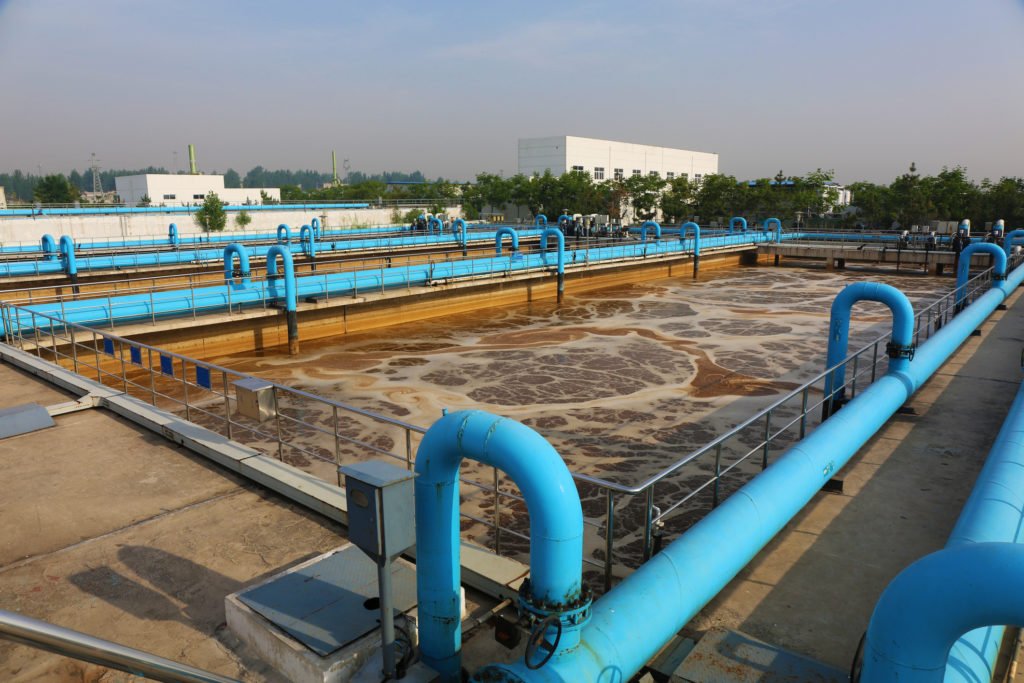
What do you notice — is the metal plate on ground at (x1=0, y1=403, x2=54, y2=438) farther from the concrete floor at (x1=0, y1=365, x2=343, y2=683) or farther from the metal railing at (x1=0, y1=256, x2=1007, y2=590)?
the metal railing at (x1=0, y1=256, x2=1007, y2=590)

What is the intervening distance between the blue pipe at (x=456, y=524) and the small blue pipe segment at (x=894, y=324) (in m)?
8.63

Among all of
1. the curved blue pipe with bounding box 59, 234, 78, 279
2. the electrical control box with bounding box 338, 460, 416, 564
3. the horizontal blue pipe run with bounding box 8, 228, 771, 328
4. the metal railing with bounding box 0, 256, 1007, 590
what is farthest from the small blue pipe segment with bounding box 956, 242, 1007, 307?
the curved blue pipe with bounding box 59, 234, 78, 279

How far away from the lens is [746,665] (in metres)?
5.09

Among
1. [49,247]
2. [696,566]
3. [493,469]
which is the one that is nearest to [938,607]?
[696,566]

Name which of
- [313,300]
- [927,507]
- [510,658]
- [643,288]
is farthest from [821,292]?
[510,658]

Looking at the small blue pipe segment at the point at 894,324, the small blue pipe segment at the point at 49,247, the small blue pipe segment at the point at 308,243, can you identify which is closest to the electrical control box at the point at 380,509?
the small blue pipe segment at the point at 894,324

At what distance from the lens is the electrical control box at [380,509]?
3984 millimetres

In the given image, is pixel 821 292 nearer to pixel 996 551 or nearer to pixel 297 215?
pixel 996 551

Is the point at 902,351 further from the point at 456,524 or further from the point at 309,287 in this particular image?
the point at 309,287

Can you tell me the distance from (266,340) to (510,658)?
19.1 meters

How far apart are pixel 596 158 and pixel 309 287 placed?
61.9 meters

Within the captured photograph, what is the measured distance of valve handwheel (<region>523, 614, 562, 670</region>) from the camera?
4047 mm

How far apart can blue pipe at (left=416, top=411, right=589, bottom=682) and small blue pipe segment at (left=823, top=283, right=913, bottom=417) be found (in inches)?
340

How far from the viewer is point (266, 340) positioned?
22.1 metres
